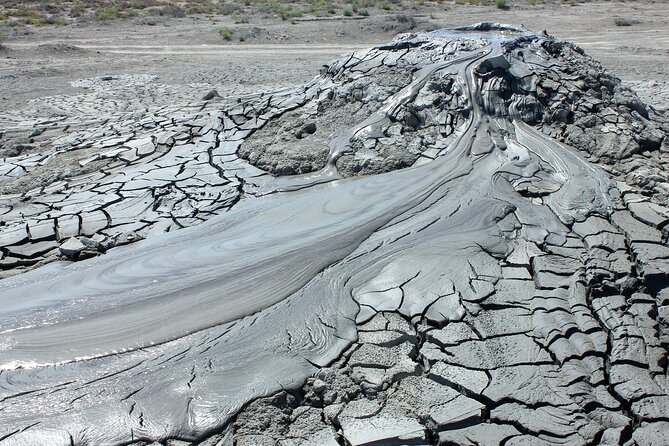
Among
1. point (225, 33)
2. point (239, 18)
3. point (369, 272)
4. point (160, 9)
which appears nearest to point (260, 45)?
point (225, 33)

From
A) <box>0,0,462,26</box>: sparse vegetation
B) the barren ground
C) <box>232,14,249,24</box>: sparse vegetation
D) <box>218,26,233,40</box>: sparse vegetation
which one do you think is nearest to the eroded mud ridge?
the barren ground

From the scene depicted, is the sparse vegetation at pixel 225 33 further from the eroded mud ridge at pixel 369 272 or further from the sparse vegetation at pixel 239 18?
the eroded mud ridge at pixel 369 272

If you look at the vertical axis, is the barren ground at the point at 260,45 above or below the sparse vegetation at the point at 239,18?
below

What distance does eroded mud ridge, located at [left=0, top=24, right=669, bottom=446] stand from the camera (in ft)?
8.24

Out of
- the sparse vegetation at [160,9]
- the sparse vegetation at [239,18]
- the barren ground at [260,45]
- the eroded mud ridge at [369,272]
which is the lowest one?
Result: the eroded mud ridge at [369,272]

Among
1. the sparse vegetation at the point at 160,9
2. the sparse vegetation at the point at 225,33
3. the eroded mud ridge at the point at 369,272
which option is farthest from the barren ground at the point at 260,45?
the eroded mud ridge at the point at 369,272

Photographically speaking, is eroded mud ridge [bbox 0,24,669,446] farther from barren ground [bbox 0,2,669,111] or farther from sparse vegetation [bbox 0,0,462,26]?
sparse vegetation [bbox 0,0,462,26]

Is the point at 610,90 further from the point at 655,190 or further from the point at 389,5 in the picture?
the point at 389,5

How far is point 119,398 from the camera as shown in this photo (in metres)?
2.60

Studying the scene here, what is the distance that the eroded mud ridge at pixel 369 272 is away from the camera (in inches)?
98.9

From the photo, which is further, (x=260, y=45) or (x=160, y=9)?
(x=160, y=9)

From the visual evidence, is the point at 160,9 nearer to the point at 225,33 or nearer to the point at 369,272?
the point at 225,33

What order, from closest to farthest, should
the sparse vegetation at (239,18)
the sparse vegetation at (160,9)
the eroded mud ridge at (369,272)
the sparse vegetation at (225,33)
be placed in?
the eroded mud ridge at (369,272), the sparse vegetation at (225,33), the sparse vegetation at (239,18), the sparse vegetation at (160,9)

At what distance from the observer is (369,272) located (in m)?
3.36
